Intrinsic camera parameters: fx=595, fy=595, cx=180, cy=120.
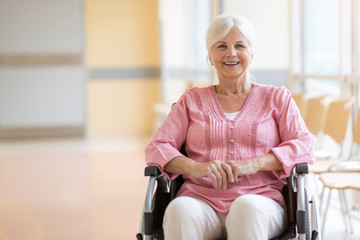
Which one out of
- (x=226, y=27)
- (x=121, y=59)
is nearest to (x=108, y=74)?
(x=121, y=59)

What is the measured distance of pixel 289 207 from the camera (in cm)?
236

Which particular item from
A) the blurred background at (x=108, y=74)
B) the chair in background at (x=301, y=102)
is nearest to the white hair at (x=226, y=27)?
the chair in background at (x=301, y=102)

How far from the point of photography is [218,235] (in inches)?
90.9

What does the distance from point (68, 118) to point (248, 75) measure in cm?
728

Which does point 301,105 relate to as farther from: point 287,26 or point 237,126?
point 237,126

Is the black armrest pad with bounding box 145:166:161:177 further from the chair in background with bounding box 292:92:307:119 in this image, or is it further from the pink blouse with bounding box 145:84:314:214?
the chair in background with bounding box 292:92:307:119

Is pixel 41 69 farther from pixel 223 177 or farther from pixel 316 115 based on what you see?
pixel 223 177

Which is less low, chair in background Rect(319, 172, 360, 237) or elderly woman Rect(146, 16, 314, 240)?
elderly woman Rect(146, 16, 314, 240)

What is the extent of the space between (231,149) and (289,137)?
0.81 ft

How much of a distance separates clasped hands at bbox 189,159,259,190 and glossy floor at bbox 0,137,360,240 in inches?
66.4

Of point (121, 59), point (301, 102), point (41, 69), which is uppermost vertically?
point (121, 59)

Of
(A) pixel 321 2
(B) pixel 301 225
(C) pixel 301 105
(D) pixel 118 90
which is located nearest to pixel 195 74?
(D) pixel 118 90

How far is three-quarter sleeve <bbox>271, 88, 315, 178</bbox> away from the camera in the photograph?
7.75 ft

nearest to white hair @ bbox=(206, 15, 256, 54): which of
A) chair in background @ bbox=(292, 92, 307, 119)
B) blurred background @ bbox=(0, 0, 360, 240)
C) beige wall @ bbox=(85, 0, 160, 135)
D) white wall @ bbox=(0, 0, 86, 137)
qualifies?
chair in background @ bbox=(292, 92, 307, 119)
